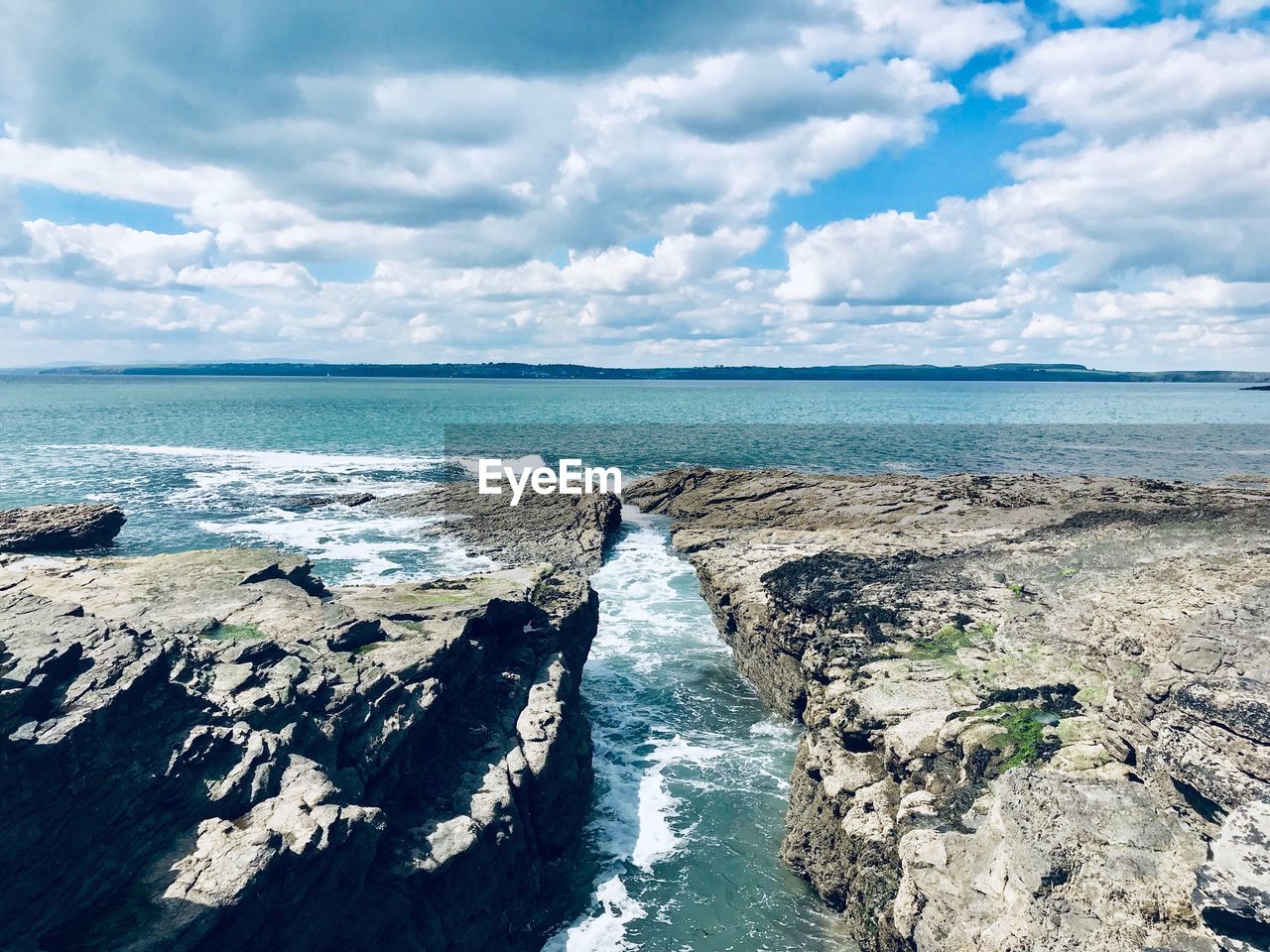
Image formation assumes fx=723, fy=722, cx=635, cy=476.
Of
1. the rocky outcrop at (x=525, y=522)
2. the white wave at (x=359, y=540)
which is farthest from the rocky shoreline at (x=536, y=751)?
the rocky outcrop at (x=525, y=522)

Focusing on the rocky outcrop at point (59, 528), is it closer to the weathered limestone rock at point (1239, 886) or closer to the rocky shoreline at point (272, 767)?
the rocky shoreline at point (272, 767)

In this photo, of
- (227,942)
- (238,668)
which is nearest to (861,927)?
(227,942)

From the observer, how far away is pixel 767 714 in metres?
24.8

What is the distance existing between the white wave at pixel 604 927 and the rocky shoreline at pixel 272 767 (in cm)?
73

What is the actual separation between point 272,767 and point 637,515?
40.5 metres

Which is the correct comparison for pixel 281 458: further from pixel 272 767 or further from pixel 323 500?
pixel 272 767

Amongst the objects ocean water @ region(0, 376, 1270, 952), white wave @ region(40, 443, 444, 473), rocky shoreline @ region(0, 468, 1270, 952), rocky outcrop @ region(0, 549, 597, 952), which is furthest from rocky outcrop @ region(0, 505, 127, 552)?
white wave @ region(40, 443, 444, 473)

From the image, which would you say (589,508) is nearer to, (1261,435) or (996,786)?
(996,786)

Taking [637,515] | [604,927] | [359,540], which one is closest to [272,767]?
[604,927]

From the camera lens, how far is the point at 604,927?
1580cm

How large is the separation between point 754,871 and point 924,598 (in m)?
11.4

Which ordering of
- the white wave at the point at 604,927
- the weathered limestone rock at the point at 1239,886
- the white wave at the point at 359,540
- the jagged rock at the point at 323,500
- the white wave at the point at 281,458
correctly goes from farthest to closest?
the white wave at the point at 281,458 → the jagged rock at the point at 323,500 → the white wave at the point at 359,540 → the white wave at the point at 604,927 → the weathered limestone rock at the point at 1239,886

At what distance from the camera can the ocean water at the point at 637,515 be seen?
56.0ft

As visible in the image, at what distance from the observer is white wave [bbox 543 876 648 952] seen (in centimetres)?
1534
